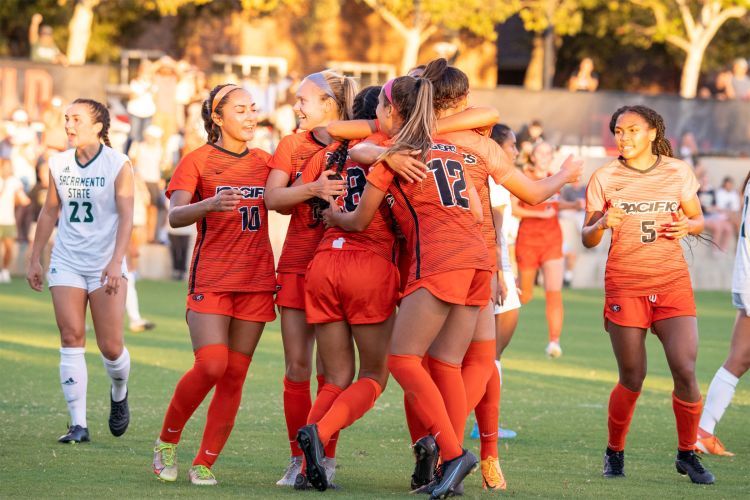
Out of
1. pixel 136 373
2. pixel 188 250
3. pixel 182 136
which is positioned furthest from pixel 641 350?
pixel 182 136

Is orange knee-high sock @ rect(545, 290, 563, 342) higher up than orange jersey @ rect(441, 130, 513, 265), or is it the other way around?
orange jersey @ rect(441, 130, 513, 265)

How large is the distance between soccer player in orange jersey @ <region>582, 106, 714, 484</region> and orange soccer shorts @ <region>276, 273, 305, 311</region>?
165 centimetres

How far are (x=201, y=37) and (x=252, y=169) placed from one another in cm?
3457

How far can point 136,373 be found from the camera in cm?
1218

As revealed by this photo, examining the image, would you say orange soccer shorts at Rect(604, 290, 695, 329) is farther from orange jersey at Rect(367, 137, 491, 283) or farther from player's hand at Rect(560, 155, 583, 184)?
orange jersey at Rect(367, 137, 491, 283)

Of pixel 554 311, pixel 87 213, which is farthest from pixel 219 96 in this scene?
pixel 554 311

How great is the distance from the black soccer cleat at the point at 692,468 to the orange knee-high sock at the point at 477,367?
1.30 metres

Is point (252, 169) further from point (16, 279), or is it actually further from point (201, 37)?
point (201, 37)

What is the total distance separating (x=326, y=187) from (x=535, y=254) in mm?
6816

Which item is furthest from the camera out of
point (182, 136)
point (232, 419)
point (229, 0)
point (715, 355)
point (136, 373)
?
point (229, 0)

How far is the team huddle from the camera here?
6812mm

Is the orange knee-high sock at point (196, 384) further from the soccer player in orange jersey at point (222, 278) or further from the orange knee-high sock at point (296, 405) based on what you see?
the orange knee-high sock at point (296, 405)

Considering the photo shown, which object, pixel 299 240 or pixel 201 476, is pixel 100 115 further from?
pixel 201 476

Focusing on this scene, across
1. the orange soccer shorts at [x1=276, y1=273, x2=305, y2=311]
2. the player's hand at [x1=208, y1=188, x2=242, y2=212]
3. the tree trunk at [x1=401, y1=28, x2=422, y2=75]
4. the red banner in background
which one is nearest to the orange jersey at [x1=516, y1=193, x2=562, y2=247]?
the orange soccer shorts at [x1=276, y1=273, x2=305, y2=311]
